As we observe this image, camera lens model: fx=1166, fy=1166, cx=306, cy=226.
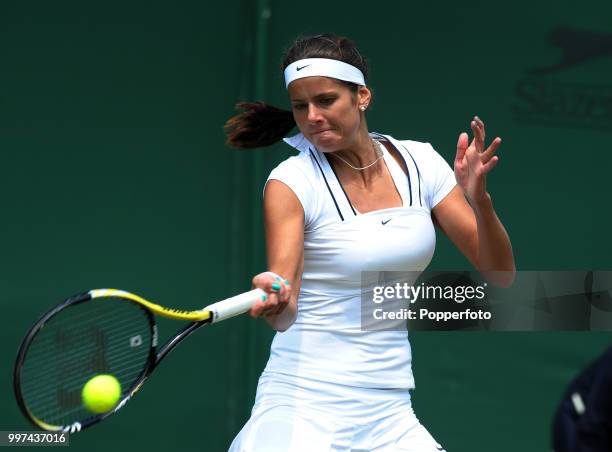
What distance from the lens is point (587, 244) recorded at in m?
4.37

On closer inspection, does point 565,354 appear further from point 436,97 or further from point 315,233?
point 315,233

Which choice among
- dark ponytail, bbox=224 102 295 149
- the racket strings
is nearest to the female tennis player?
dark ponytail, bbox=224 102 295 149

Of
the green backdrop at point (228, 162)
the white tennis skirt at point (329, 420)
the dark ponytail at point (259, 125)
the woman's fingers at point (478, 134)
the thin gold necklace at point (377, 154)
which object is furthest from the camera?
the green backdrop at point (228, 162)

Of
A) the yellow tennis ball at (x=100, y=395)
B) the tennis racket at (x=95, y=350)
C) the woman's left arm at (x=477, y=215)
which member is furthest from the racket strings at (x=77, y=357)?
the woman's left arm at (x=477, y=215)

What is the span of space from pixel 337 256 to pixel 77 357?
0.64 meters

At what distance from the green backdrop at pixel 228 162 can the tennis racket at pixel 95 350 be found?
1.10 meters

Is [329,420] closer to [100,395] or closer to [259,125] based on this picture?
[100,395]

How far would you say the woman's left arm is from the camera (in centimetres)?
276

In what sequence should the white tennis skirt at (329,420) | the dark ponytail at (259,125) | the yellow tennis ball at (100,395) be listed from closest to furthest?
the yellow tennis ball at (100,395) < the white tennis skirt at (329,420) < the dark ponytail at (259,125)

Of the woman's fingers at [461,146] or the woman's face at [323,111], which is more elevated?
the woman's face at [323,111]

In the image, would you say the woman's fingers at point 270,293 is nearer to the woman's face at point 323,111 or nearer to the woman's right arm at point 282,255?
the woman's right arm at point 282,255

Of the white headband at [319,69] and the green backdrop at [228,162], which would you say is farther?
the green backdrop at [228,162]

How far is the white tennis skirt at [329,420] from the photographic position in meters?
2.64

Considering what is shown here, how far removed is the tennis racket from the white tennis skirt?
266mm
